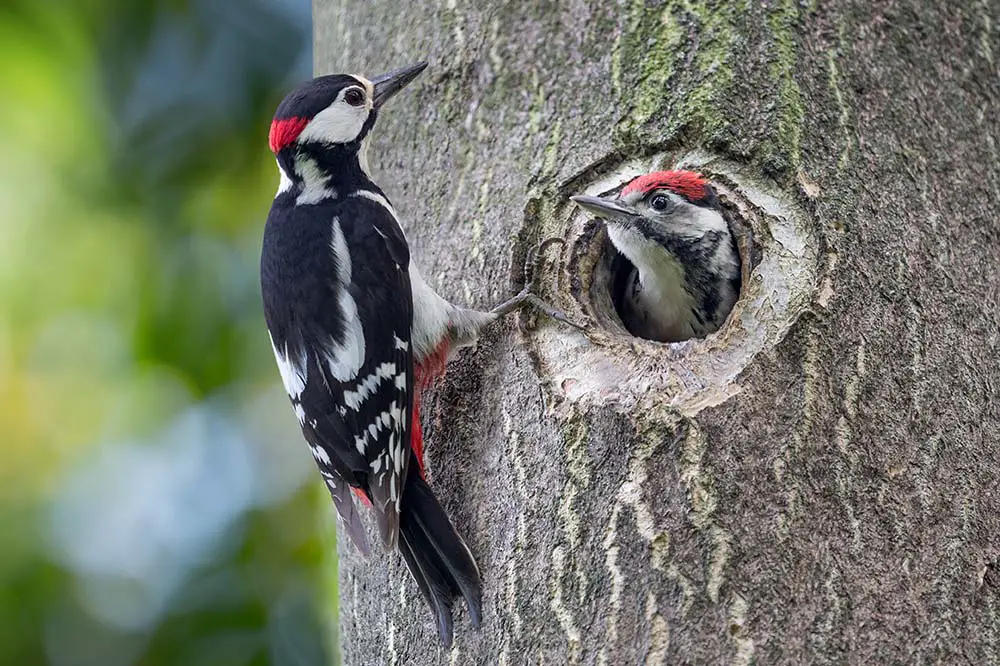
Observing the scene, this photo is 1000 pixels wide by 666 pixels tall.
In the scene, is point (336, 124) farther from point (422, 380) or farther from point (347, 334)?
point (422, 380)

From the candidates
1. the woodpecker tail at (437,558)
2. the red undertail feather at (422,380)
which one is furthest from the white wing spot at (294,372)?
the woodpecker tail at (437,558)

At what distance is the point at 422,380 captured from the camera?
269cm

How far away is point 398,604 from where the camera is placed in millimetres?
2434

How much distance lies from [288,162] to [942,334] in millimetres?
1829

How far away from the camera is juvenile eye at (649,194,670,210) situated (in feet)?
8.69

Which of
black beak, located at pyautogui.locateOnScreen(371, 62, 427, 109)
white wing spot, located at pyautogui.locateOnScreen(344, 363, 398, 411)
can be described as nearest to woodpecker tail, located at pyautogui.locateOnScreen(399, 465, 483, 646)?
white wing spot, located at pyautogui.locateOnScreen(344, 363, 398, 411)

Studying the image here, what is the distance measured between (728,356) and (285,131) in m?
1.46

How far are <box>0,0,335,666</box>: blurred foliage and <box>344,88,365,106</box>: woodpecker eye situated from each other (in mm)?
1183

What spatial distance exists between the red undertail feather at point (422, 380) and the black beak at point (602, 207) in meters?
0.46

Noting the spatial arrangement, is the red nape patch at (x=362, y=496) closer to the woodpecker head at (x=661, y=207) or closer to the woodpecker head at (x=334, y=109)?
the woodpecker head at (x=661, y=207)

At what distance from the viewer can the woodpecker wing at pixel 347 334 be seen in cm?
250

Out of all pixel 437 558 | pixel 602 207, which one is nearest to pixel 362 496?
pixel 437 558

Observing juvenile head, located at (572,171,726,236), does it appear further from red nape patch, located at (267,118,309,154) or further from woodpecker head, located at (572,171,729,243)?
red nape patch, located at (267,118,309,154)

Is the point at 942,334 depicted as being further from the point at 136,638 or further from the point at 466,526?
the point at 136,638
